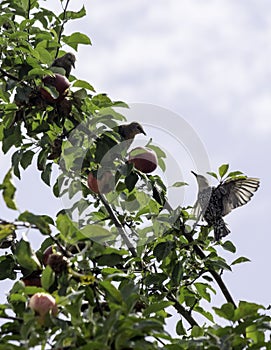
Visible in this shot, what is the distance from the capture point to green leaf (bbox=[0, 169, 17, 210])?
218cm

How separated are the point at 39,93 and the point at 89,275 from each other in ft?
3.75

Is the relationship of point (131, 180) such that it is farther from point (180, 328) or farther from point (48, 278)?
point (48, 278)

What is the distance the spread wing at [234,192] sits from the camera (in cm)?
372

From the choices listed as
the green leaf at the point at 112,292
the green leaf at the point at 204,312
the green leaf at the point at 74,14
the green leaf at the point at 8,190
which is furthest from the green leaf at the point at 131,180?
the green leaf at the point at 8,190

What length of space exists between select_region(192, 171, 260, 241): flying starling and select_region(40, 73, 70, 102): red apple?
77cm

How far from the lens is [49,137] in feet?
11.4

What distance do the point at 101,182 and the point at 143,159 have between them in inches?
8.9

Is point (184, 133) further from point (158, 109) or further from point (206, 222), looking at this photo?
point (206, 222)

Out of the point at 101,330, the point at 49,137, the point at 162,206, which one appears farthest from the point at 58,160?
the point at 101,330

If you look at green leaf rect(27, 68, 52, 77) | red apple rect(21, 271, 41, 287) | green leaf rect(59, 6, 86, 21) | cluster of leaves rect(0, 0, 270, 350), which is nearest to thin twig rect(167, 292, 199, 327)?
cluster of leaves rect(0, 0, 270, 350)

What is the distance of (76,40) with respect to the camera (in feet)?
12.2

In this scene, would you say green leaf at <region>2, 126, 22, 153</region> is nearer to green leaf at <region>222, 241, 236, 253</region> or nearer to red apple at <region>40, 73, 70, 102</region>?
red apple at <region>40, 73, 70, 102</region>

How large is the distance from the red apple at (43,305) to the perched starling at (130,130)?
3.94 ft

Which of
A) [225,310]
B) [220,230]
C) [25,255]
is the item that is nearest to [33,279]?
[25,255]
